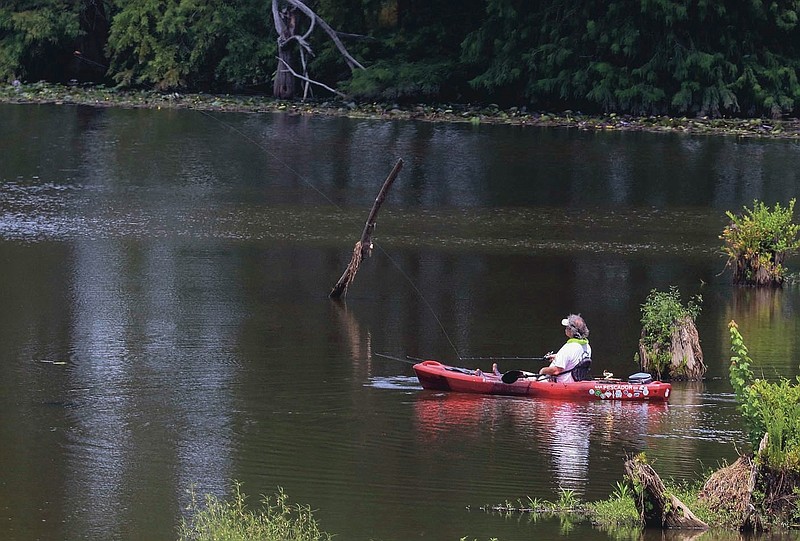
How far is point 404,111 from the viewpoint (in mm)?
42719

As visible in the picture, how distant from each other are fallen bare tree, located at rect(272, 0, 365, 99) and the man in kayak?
30.9 m

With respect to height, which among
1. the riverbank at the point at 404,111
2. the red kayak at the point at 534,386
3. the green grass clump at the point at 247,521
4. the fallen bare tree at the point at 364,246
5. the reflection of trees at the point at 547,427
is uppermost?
the riverbank at the point at 404,111

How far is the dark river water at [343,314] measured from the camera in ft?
40.0

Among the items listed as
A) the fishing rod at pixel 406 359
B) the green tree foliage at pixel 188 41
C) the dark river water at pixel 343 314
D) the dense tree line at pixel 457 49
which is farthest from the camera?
the green tree foliage at pixel 188 41

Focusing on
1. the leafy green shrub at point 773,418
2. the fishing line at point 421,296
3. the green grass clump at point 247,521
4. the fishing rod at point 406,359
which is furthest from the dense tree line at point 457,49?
the leafy green shrub at point 773,418

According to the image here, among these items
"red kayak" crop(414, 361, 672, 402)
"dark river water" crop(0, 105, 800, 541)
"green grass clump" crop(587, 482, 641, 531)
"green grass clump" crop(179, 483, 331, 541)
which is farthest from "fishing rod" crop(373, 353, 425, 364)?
"green grass clump" crop(587, 482, 641, 531)

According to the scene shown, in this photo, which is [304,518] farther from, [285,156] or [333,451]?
[285,156]

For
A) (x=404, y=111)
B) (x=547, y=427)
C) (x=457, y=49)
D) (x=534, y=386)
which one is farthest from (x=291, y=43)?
(x=547, y=427)

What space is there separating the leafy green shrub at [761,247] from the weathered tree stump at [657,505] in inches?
461

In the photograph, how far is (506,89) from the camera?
152ft

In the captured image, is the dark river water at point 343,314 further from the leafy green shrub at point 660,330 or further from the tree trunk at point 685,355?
the leafy green shrub at point 660,330

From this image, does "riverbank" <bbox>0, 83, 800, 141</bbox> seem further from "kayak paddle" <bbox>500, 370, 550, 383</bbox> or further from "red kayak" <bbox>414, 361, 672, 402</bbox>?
"kayak paddle" <bbox>500, 370, 550, 383</bbox>

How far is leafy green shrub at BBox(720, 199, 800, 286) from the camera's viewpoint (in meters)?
21.6

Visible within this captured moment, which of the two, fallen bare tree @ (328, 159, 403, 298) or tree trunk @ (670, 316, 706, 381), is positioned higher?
fallen bare tree @ (328, 159, 403, 298)
